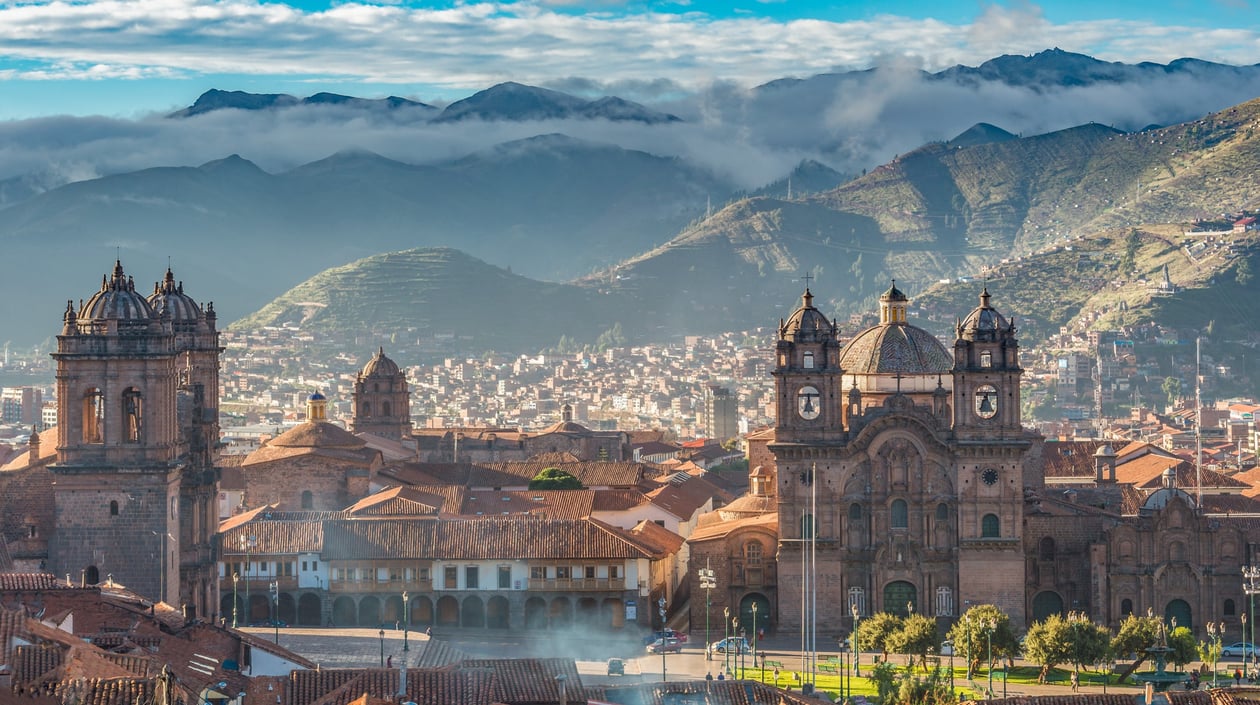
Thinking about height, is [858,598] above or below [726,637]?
above

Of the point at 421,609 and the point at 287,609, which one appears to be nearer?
the point at 287,609

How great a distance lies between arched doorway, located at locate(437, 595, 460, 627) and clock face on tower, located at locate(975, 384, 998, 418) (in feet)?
64.0

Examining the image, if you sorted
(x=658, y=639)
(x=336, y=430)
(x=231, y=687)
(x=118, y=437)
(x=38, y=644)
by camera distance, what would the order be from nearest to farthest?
(x=38, y=644), (x=231, y=687), (x=118, y=437), (x=658, y=639), (x=336, y=430)

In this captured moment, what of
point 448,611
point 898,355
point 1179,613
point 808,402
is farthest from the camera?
point 898,355

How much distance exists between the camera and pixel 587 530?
91.8 metres

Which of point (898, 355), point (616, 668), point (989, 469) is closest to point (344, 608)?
point (616, 668)

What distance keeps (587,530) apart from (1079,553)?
17402 millimetres

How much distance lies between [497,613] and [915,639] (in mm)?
17680

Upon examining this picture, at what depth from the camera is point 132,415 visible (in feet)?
255

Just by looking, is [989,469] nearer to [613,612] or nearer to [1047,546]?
[1047,546]

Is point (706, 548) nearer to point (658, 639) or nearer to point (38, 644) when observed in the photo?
point (658, 639)

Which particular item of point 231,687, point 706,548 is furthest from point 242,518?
point 231,687

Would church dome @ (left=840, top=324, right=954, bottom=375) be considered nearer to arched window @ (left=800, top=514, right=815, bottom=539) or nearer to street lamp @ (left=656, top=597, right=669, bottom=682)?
arched window @ (left=800, top=514, right=815, bottom=539)

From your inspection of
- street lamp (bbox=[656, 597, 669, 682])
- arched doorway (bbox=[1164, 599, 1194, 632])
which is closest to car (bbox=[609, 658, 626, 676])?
street lamp (bbox=[656, 597, 669, 682])
